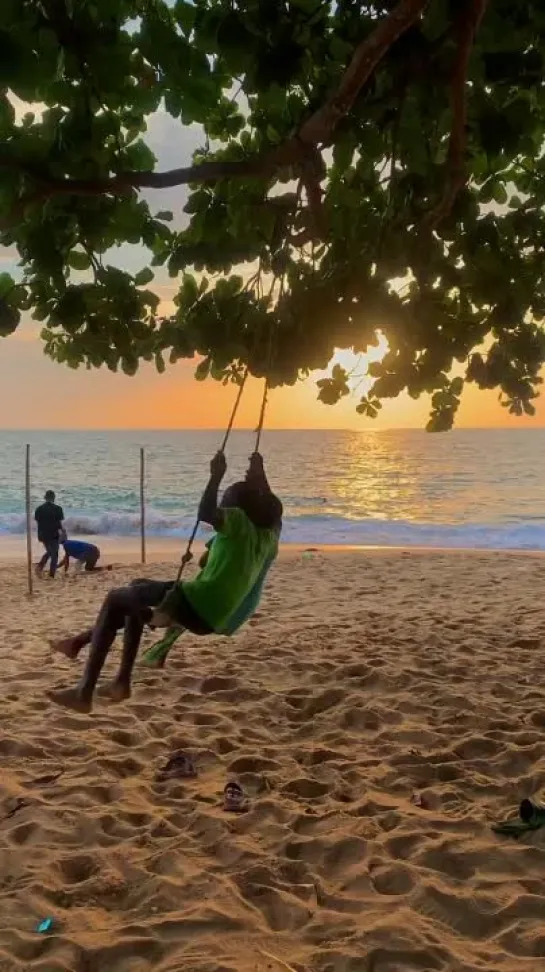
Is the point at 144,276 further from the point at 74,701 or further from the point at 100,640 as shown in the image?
the point at 74,701

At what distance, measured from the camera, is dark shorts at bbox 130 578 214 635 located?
3.17m

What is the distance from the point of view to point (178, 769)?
3.87 metres

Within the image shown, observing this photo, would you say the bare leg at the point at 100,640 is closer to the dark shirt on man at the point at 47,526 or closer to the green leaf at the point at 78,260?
the green leaf at the point at 78,260

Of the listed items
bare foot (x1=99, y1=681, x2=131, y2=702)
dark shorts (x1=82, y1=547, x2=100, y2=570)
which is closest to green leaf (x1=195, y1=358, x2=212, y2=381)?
bare foot (x1=99, y1=681, x2=131, y2=702)

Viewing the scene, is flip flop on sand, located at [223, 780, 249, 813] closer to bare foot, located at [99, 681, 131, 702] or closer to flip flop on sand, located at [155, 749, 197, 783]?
flip flop on sand, located at [155, 749, 197, 783]

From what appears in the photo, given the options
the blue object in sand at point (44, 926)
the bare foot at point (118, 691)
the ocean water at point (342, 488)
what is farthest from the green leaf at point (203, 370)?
the ocean water at point (342, 488)

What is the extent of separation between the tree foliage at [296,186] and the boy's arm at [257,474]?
544 mm

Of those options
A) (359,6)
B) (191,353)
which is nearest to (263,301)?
(191,353)

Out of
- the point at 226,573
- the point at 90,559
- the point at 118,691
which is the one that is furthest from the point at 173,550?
the point at 226,573

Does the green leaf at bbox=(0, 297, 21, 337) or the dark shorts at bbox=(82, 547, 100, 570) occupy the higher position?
the green leaf at bbox=(0, 297, 21, 337)

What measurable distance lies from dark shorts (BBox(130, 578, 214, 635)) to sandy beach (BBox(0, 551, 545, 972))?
2.76 ft

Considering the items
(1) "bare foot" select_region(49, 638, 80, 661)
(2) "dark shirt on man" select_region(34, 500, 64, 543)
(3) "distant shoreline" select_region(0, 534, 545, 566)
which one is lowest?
(3) "distant shoreline" select_region(0, 534, 545, 566)

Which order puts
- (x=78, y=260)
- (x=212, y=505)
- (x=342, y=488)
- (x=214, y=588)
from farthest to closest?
(x=342, y=488)
(x=78, y=260)
(x=214, y=588)
(x=212, y=505)

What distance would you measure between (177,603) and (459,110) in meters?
2.07
